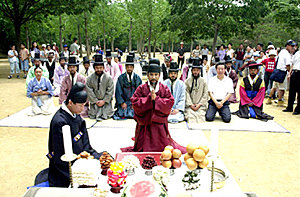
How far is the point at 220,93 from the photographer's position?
7793mm

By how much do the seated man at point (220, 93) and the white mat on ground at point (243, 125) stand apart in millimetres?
279

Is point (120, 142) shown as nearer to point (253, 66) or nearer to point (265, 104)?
point (253, 66)

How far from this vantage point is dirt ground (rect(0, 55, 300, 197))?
4094mm

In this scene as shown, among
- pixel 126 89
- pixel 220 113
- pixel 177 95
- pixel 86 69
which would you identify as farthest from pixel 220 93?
pixel 86 69

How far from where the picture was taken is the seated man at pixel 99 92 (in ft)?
25.2

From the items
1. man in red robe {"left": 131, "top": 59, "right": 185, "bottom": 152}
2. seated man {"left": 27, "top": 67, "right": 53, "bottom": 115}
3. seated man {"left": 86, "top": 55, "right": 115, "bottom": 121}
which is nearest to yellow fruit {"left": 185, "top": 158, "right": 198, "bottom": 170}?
man in red robe {"left": 131, "top": 59, "right": 185, "bottom": 152}

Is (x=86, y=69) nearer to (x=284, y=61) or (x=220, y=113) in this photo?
(x=220, y=113)

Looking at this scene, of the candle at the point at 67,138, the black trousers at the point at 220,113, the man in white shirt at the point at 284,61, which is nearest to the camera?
the candle at the point at 67,138

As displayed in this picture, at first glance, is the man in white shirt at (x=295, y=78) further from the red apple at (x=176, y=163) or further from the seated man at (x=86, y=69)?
the seated man at (x=86, y=69)

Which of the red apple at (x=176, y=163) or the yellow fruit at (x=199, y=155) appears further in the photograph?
the red apple at (x=176, y=163)

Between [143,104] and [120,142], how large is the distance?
1564 mm

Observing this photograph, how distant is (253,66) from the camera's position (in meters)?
7.75

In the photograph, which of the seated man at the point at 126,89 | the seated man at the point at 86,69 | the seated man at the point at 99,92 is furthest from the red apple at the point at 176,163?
the seated man at the point at 86,69

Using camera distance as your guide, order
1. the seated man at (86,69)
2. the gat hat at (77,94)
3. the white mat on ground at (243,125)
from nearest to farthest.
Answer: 1. the gat hat at (77,94)
2. the white mat on ground at (243,125)
3. the seated man at (86,69)
